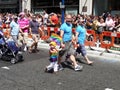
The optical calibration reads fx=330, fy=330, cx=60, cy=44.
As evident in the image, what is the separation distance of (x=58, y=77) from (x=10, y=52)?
297cm

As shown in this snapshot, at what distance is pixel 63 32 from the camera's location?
1012 centimetres

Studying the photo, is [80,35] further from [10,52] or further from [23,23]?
[23,23]

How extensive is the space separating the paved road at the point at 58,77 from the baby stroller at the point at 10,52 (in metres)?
0.24

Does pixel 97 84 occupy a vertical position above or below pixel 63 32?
below

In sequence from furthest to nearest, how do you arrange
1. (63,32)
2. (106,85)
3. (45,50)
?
1. (45,50)
2. (63,32)
3. (106,85)

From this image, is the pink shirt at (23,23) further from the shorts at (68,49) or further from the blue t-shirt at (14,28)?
the shorts at (68,49)

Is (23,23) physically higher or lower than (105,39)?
higher

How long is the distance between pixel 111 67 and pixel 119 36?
10.6 ft

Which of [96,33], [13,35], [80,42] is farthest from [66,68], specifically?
[96,33]

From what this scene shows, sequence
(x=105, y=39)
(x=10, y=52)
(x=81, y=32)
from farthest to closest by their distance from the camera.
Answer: (x=105, y=39) → (x=10, y=52) → (x=81, y=32)

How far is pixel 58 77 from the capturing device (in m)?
9.25

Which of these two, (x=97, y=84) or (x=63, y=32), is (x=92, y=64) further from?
(x=97, y=84)

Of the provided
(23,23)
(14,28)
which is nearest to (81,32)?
(14,28)

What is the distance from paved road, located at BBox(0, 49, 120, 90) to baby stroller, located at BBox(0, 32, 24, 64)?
0.24m
